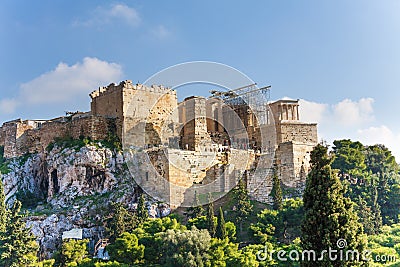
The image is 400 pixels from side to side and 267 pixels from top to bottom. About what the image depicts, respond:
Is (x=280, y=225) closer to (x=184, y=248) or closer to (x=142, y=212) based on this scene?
(x=184, y=248)

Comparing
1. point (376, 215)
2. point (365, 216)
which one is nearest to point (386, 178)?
point (376, 215)

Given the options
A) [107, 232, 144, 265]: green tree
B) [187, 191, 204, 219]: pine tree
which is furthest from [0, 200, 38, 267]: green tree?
[187, 191, 204, 219]: pine tree

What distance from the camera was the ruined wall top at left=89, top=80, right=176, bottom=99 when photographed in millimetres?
30531

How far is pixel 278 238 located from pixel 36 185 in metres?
16.7

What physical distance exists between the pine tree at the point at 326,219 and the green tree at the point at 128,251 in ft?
30.4

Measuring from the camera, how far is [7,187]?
30750 millimetres

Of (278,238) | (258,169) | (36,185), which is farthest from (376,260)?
(36,185)

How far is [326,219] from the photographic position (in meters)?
13.9

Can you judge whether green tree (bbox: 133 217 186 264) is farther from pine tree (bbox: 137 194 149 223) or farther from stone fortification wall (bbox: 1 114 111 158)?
stone fortification wall (bbox: 1 114 111 158)

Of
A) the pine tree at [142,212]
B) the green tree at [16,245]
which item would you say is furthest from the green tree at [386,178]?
the green tree at [16,245]

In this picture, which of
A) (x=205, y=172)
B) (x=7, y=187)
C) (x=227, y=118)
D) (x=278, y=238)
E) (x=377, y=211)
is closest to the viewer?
(x=278, y=238)

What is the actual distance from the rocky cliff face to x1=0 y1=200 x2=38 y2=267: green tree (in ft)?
10.9

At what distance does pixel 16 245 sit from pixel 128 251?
4.85 m

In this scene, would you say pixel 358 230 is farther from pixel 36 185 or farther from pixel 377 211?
pixel 36 185
